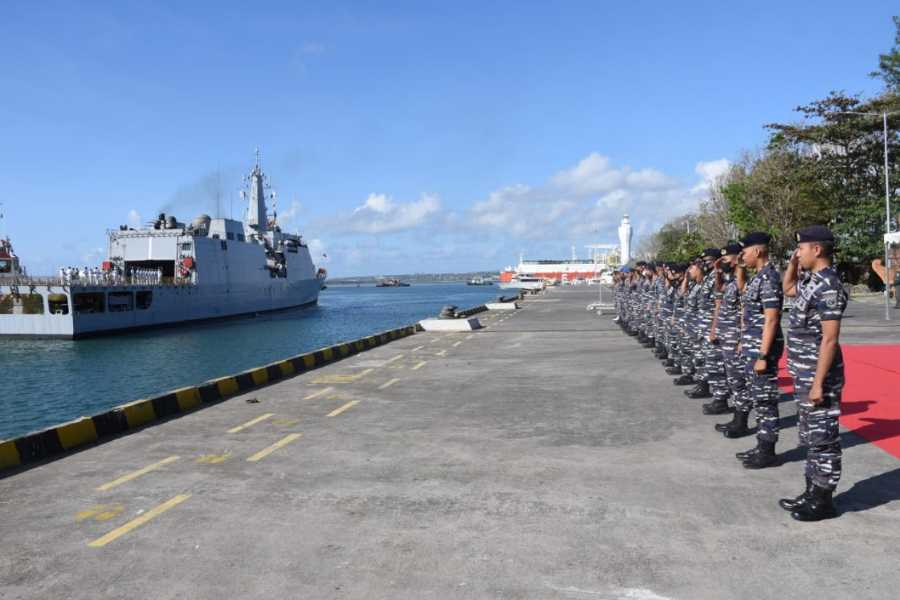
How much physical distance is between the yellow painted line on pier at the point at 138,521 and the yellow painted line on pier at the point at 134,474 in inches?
33.7

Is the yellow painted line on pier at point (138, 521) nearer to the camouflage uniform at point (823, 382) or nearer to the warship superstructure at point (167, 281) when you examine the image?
the camouflage uniform at point (823, 382)

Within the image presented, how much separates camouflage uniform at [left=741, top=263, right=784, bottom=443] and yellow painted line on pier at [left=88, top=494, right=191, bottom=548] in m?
5.18

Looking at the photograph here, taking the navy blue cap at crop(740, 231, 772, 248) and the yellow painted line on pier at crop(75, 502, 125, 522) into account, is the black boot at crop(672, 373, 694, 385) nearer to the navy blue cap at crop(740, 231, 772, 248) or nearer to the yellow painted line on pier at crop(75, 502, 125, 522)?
the navy blue cap at crop(740, 231, 772, 248)

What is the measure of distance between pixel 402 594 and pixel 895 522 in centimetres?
353

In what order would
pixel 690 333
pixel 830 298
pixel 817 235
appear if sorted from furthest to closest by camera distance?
pixel 690 333, pixel 817 235, pixel 830 298

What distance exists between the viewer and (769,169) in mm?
43281

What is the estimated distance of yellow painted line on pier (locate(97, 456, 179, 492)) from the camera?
6029 mm

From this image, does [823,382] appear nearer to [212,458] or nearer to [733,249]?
[733,249]

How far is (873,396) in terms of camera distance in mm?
9148

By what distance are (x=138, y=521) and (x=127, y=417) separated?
4.10m

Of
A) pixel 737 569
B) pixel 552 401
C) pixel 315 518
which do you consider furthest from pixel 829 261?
pixel 552 401

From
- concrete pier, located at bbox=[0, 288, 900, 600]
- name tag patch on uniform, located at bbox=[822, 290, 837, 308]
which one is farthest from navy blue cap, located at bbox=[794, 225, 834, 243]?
concrete pier, located at bbox=[0, 288, 900, 600]

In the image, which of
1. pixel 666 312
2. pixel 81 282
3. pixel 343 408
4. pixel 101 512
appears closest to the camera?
pixel 101 512

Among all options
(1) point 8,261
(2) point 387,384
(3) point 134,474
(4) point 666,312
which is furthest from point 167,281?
(3) point 134,474
